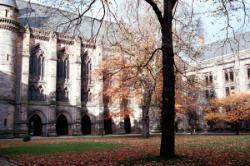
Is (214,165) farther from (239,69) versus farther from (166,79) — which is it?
(239,69)

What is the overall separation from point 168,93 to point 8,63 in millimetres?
33506

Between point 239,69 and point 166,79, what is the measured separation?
4370cm

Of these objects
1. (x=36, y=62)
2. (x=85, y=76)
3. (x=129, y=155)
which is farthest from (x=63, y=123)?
(x=129, y=155)

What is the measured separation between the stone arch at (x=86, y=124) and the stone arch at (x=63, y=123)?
2920 millimetres

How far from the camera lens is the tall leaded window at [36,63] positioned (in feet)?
146

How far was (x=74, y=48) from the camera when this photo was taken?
48.2 meters

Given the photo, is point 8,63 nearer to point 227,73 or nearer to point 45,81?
point 45,81

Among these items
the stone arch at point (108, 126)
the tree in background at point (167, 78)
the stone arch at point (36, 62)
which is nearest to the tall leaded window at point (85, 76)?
the stone arch at point (108, 126)

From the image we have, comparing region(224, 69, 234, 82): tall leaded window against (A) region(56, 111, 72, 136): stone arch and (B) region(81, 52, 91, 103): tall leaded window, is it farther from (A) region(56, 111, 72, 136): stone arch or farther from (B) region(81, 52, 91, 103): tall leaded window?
(A) region(56, 111, 72, 136): stone arch

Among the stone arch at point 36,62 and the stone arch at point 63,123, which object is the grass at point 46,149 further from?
the stone arch at point 63,123

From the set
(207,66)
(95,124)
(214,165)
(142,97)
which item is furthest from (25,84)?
(214,165)

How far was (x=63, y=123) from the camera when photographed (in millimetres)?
47094

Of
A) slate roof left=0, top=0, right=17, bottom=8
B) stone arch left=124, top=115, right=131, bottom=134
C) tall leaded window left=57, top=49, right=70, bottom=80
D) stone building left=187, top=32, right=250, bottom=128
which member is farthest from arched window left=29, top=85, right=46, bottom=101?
stone building left=187, top=32, right=250, bottom=128

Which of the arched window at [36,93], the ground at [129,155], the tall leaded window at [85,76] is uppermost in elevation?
the tall leaded window at [85,76]
